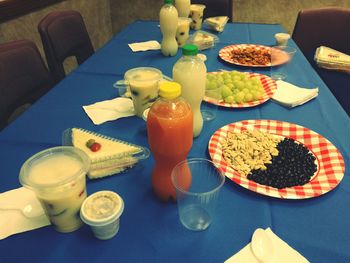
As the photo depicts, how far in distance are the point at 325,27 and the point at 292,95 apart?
3.41ft

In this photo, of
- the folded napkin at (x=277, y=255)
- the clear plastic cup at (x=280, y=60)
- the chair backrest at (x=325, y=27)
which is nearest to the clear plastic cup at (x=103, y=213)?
the folded napkin at (x=277, y=255)

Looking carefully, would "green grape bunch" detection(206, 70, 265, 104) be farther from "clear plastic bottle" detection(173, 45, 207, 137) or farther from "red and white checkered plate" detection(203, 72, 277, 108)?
"clear plastic bottle" detection(173, 45, 207, 137)

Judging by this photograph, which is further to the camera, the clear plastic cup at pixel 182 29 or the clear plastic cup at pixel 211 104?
the clear plastic cup at pixel 182 29

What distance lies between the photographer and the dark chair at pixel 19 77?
1175 millimetres

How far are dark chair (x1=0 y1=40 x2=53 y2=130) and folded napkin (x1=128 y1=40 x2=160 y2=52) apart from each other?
0.48 m

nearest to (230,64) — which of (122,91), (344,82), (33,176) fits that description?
(122,91)

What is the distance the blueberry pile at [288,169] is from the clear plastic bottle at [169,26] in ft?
2.68

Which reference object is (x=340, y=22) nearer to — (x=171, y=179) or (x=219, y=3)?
(x=219, y=3)

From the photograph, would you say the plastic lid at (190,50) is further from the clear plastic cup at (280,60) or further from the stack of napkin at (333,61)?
the stack of napkin at (333,61)

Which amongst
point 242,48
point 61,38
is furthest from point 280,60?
point 61,38

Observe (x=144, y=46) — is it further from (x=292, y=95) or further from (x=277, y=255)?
(x=277, y=255)

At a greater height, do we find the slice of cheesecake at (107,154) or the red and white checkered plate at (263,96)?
the slice of cheesecake at (107,154)

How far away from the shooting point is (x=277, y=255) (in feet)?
1.94

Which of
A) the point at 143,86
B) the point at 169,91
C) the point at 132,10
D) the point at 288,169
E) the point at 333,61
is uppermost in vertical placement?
the point at 169,91
